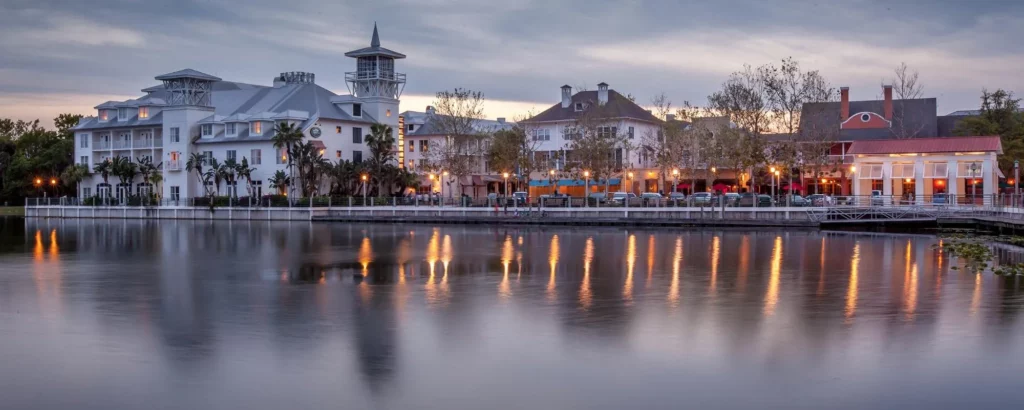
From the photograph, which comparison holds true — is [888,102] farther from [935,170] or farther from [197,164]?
[197,164]

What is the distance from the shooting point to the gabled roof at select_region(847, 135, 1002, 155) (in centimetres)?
5853

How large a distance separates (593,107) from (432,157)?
15.1m

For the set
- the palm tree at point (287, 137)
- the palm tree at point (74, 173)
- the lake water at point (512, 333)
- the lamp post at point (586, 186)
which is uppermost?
the palm tree at point (287, 137)

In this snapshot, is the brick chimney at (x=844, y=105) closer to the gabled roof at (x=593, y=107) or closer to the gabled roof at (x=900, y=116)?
the gabled roof at (x=900, y=116)

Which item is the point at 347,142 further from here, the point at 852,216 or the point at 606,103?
the point at 852,216

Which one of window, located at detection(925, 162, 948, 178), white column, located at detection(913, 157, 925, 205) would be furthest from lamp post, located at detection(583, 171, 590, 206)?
window, located at detection(925, 162, 948, 178)

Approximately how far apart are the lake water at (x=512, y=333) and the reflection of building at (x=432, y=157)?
4588cm

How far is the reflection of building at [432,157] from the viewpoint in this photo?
279 ft

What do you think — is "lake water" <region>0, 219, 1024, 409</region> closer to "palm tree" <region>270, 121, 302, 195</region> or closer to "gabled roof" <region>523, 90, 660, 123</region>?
"palm tree" <region>270, 121, 302, 195</region>

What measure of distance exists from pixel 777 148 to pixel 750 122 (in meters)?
2.43

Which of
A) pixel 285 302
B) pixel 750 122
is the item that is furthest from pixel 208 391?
pixel 750 122

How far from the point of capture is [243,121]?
274ft

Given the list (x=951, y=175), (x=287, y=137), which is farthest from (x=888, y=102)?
(x=287, y=137)

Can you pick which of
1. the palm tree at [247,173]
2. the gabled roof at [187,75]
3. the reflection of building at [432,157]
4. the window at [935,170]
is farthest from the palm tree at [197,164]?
the window at [935,170]
